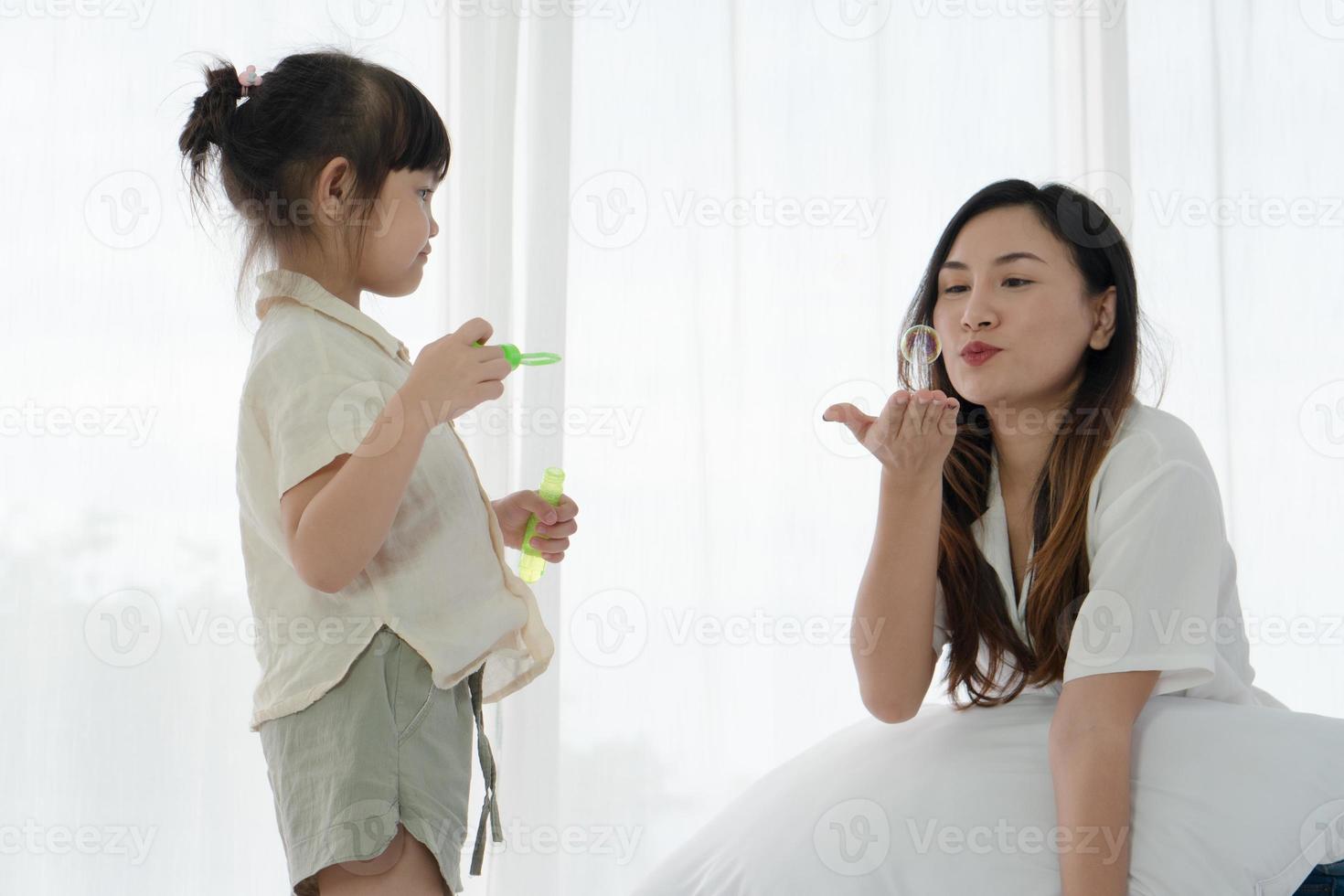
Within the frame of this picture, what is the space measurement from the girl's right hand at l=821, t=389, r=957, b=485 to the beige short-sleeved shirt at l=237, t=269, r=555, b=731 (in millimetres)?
351

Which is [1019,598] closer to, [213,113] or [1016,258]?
[1016,258]

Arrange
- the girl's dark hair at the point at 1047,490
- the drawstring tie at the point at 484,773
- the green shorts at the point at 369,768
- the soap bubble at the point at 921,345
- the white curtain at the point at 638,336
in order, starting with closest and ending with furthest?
the green shorts at the point at 369,768 < the drawstring tie at the point at 484,773 < the girl's dark hair at the point at 1047,490 < the soap bubble at the point at 921,345 < the white curtain at the point at 638,336

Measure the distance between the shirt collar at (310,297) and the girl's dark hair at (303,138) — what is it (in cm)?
3

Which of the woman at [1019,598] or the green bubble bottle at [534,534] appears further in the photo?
the green bubble bottle at [534,534]

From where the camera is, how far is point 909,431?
107cm

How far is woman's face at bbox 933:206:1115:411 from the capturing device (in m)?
1.14

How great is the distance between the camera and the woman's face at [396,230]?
0.99 meters

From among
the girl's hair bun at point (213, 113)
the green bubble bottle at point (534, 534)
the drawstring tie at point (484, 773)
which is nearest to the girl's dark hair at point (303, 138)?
the girl's hair bun at point (213, 113)

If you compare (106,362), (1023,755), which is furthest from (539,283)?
(1023,755)

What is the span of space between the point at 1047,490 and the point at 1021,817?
0.34 metres

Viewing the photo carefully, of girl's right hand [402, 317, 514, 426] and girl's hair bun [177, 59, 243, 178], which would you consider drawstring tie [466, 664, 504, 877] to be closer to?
girl's right hand [402, 317, 514, 426]

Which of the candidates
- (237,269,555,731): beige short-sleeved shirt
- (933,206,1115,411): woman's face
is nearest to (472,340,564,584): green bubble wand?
(237,269,555,731): beige short-sleeved shirt

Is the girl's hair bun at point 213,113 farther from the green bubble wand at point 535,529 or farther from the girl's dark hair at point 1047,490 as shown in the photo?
the girl's dark hair at point 1047,490

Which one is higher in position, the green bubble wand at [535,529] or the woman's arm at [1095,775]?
the green bubble wand at [535,529]
